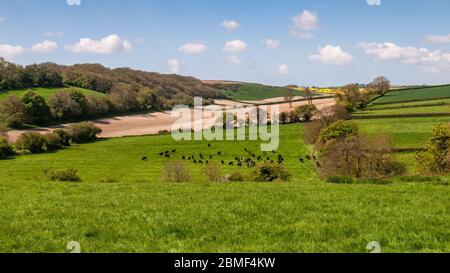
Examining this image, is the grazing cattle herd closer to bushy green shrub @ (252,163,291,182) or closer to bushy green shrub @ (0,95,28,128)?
bushy green shrub @ (252,163,291,182)

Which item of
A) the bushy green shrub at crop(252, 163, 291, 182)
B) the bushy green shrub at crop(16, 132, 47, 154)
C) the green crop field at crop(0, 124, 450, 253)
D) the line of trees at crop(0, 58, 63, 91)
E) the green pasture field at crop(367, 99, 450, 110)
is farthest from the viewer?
the line of trees at crop(0, 58, 63, 91)

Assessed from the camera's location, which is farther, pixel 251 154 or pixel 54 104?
pixel 54 104

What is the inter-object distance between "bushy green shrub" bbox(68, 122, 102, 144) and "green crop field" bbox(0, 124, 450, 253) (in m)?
94.8

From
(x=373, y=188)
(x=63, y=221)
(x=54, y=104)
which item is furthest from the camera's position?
(x=54, y=104)

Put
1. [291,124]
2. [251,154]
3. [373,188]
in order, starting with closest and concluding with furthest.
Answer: [373,188]
[251,154]
[291,124]

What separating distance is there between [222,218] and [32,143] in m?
97.9

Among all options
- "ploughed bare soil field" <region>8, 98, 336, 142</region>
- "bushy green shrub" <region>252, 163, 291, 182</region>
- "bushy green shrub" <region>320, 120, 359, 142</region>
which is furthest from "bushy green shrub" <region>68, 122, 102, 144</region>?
"bushy green shrub" <region>252, 163, 291, 182</region>

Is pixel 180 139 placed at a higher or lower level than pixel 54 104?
lower

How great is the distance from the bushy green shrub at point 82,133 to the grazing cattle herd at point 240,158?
31.5 metres

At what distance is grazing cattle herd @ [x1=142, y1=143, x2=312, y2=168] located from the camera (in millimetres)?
81625

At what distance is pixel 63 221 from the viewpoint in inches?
544
